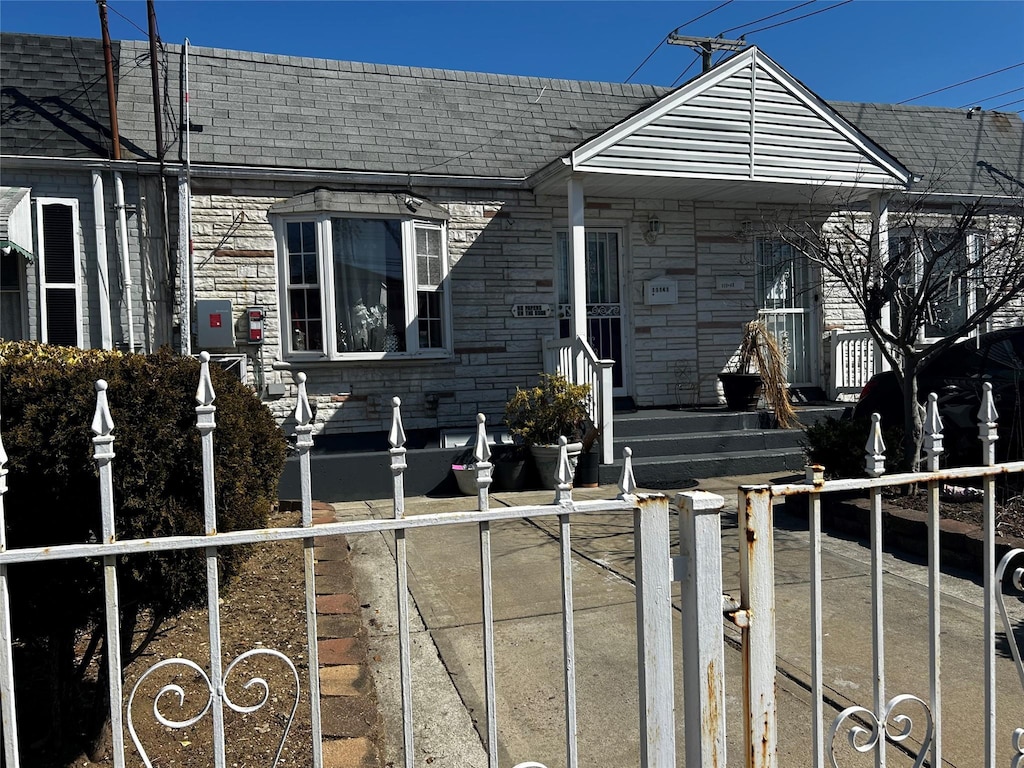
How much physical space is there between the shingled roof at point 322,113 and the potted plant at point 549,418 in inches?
133

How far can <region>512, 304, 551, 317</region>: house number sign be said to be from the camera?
33.9 feet

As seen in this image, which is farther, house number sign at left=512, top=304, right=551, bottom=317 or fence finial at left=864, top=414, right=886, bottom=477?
house number sign at left=512, top=304, right=551, bottom=317

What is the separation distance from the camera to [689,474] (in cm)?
900

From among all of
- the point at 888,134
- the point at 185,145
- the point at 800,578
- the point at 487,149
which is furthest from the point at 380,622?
the point at 888,134

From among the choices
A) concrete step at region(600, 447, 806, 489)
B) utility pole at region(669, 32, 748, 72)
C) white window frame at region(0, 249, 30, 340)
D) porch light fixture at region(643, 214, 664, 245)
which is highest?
utility pole at region(669, 32, 748, 72)

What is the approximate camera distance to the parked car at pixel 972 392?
6.88m

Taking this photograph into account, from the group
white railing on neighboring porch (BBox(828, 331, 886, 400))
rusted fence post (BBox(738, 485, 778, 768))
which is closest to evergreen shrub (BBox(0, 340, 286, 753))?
rusted fence post (BBox(738, 485, 778, 768))

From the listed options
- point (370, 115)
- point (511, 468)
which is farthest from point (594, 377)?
point (370, 115)

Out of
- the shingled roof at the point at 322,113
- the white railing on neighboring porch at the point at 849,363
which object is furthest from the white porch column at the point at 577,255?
the white railing on neighboring porch at the point at 849,363

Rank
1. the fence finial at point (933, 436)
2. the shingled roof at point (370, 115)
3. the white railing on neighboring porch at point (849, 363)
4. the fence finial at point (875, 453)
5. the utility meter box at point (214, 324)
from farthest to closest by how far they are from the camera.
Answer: the white railing on neighboring porch at point (849, 363) → the shingled roof at point (370, 115) → the utility meter box at point (214, 324) → the fence finial at point (933, 436) → the fence finial at point (875, 453)

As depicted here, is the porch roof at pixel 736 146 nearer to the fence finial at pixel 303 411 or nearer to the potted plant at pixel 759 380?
the potted plant at pixel 759 380

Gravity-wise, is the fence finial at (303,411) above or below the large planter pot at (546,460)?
above

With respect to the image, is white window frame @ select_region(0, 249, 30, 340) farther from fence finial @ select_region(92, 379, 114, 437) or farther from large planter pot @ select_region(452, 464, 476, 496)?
fence finial @ select_region(92, 379, 114, 437)

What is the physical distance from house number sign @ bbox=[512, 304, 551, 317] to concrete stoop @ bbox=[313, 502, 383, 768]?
572cm
